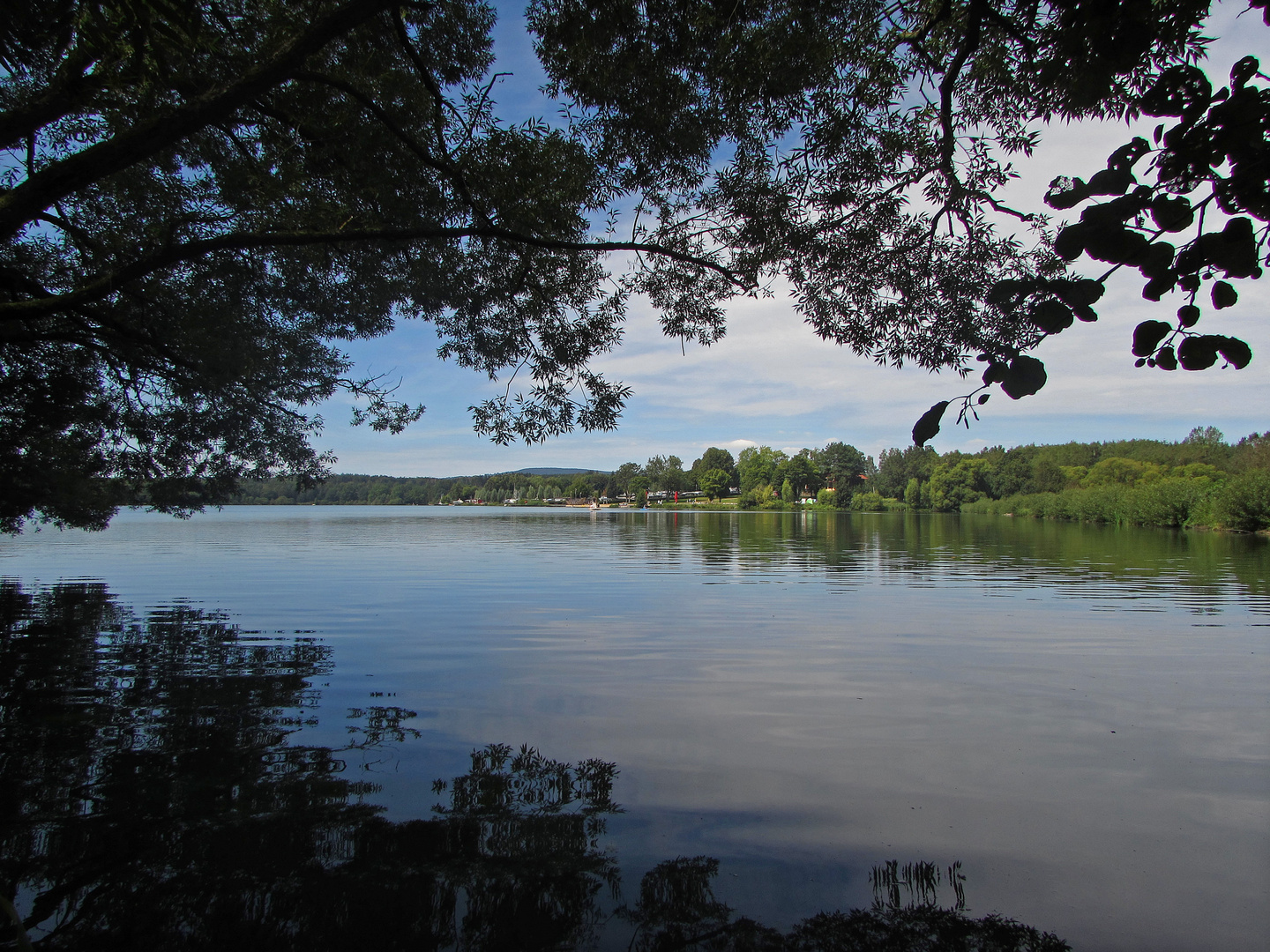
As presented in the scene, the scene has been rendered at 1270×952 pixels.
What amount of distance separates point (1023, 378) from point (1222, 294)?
0.79 m

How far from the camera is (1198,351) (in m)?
2.43

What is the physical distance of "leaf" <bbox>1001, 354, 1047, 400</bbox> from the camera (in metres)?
2.53

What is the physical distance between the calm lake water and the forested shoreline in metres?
8.21

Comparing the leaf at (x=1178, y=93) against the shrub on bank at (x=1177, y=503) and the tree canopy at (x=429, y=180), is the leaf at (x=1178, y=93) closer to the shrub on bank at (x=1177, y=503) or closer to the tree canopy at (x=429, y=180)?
the tree canopy at (x=429, y=180)

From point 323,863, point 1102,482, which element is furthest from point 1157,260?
point 1102,482

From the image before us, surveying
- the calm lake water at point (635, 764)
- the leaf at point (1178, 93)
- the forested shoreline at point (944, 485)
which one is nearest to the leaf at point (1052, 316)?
the leaf at point (1178, 93)

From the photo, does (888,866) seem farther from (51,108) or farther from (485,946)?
(51,108)

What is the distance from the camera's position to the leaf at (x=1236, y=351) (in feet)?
7.53

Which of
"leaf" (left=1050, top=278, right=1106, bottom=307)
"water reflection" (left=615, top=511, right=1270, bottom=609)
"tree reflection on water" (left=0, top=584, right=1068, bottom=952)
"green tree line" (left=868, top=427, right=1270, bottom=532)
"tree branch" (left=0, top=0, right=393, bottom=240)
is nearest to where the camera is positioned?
"leaf" (left=1050, top=278, right=1106, bottom=307)

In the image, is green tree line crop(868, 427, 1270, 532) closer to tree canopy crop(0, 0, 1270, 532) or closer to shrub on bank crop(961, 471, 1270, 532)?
shrub on bank crop(961, 471, 1270, 532)

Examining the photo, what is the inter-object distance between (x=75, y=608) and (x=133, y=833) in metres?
13.0

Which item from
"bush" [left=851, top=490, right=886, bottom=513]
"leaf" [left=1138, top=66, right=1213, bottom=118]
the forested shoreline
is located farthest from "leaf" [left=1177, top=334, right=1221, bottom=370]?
"bush" [left=851, top=490, right=886, bottom=513]

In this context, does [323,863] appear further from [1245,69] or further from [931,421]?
[1245,69]

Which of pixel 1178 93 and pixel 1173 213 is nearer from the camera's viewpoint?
pixel 1173 213
